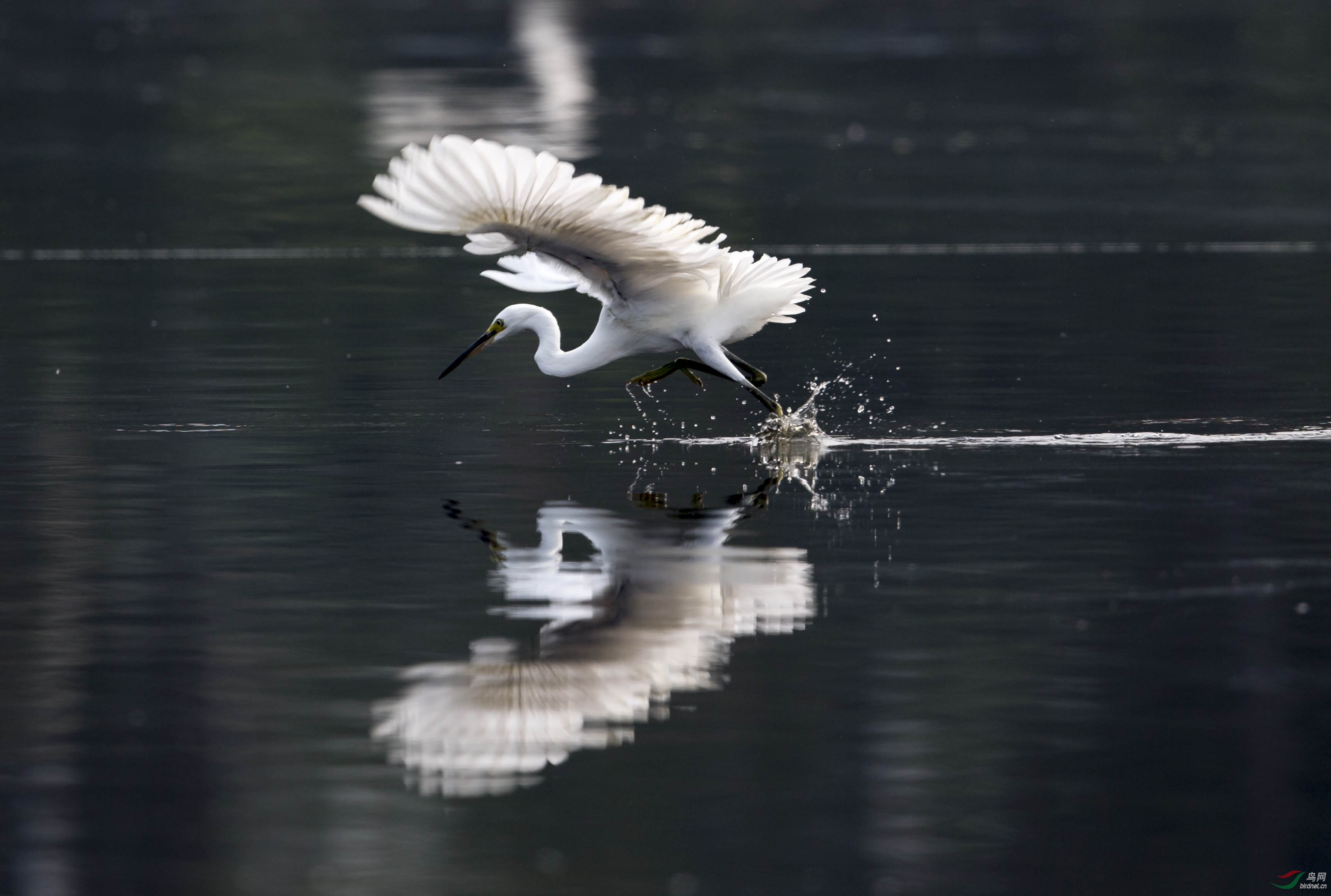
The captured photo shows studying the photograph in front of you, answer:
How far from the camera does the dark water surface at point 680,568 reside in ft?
22.5

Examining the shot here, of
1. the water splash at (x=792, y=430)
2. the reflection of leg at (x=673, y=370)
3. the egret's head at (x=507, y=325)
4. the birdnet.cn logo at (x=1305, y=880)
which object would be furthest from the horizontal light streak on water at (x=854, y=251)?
the birdnet.cn logo at (x=1305, y=880)

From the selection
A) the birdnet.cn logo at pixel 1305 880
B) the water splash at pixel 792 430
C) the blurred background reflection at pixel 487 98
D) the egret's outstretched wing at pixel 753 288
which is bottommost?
the birdnet.cn logo at pixel 1305 880

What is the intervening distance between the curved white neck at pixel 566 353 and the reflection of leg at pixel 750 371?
2.34 feet

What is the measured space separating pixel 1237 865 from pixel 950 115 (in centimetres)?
3126

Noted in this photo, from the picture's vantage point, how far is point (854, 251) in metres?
24.5

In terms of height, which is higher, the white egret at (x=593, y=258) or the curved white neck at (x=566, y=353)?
the white egret at (x=593, y=258)

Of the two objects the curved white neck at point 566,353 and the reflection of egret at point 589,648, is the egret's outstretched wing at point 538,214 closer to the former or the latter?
the curved white neck at point 566,353

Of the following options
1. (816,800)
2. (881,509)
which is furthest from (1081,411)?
(816,800)

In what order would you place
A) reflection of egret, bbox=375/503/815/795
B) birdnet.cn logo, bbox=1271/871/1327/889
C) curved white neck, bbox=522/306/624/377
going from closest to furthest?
birdnet.cn logo, bbox=1271/871/1327/889 → reflection of egret, bbox=375/503/815/795 → curved white neck, bbox=522/306/624/377

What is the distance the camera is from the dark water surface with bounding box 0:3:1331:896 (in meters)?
6.87

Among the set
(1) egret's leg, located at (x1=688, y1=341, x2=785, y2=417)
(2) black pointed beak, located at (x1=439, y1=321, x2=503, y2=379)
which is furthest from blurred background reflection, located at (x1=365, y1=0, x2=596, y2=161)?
(1) egret's leg, located at (x1=688, y1=341, x2=785, y2=417)

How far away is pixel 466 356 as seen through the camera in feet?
48.9

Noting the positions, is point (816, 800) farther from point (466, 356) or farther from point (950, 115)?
point (950, 115)

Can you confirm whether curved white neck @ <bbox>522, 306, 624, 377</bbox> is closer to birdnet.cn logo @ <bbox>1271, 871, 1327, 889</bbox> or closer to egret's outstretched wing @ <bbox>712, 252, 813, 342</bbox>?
egret's outstretched wing @ <bbox>712, 252, 813, 342</bbox>
